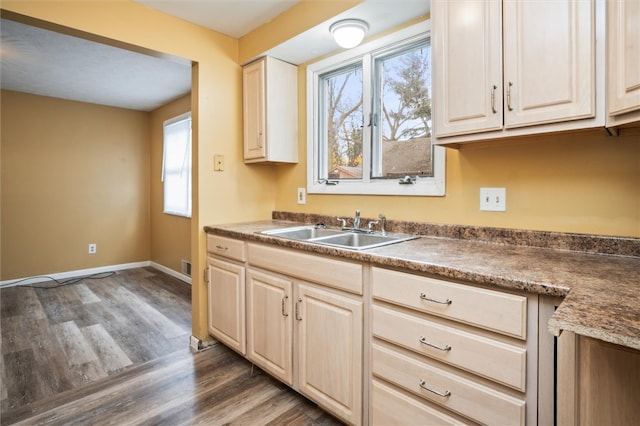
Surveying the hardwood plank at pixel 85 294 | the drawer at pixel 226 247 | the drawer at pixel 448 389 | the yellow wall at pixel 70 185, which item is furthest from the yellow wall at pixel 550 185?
the yellow wall at pixel 70 185

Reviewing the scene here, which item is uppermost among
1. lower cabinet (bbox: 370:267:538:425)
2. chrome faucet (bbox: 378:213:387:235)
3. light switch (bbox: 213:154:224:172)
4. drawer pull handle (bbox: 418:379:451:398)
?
light switch (bbox: 213:154:224:172)

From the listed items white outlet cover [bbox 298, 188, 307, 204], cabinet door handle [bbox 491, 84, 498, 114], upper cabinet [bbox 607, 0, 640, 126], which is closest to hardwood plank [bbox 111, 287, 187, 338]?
white outlet cover [bbox 298, 188, 307, 204]

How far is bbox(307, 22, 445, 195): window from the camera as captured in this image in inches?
75.8

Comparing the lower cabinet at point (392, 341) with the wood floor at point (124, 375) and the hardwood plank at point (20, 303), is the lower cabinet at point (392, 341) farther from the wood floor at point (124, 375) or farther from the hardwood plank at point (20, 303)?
the hardwood plank at point (20, 303)

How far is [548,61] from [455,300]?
35.7 inches

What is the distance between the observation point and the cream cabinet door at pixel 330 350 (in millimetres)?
1438

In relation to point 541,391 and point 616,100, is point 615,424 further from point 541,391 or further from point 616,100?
point 616,100

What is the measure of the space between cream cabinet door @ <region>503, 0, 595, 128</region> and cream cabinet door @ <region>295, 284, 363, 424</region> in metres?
1.01

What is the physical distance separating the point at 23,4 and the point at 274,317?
206 cm

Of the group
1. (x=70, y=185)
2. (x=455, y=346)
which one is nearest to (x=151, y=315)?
(x=70, y=185)

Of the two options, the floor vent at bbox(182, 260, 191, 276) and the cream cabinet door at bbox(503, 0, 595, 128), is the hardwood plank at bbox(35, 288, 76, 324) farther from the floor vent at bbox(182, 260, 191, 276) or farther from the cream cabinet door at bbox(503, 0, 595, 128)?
the cream cabinet door at bbox(503, 0, 595, 128)

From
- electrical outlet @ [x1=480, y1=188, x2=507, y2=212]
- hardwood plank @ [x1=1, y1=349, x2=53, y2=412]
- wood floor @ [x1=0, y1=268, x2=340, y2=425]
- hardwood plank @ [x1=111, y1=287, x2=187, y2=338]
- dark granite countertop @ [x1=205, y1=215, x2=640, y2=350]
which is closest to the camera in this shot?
dark granite countertop @ [x1=205, y1=215, x2=640, y2=350]

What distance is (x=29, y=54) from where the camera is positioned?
2.91m

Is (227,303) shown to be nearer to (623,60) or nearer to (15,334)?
(15,334)
